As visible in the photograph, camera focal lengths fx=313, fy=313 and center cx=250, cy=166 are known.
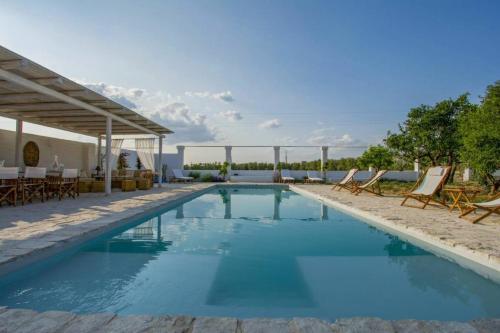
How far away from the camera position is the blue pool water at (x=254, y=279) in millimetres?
2363

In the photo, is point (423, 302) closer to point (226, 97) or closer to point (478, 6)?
point (478, 6)

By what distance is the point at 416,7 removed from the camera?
8.09m

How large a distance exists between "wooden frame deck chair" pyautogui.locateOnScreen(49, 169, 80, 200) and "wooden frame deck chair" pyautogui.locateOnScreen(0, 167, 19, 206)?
1052 millimetres

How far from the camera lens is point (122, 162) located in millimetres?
15461

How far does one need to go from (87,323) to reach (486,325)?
7.16 ft

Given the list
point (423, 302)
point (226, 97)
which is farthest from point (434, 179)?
point (226, 97)

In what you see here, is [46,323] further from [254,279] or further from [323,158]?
[323,158]

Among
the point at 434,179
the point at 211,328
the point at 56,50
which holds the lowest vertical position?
the point at 211,328

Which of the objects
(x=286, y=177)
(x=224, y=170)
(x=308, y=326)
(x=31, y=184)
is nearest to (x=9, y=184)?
(x=31, y=184)

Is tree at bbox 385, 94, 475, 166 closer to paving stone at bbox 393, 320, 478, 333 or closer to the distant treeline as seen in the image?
the distant treeline

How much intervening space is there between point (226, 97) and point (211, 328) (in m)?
17.1

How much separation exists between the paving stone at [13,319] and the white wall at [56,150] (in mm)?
10729

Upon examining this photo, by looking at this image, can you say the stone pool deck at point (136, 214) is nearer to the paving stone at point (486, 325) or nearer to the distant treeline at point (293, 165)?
the paving stone at point (486, 325)

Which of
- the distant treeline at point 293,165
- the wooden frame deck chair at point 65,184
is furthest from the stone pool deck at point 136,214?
the distant treeline at point 293,165
